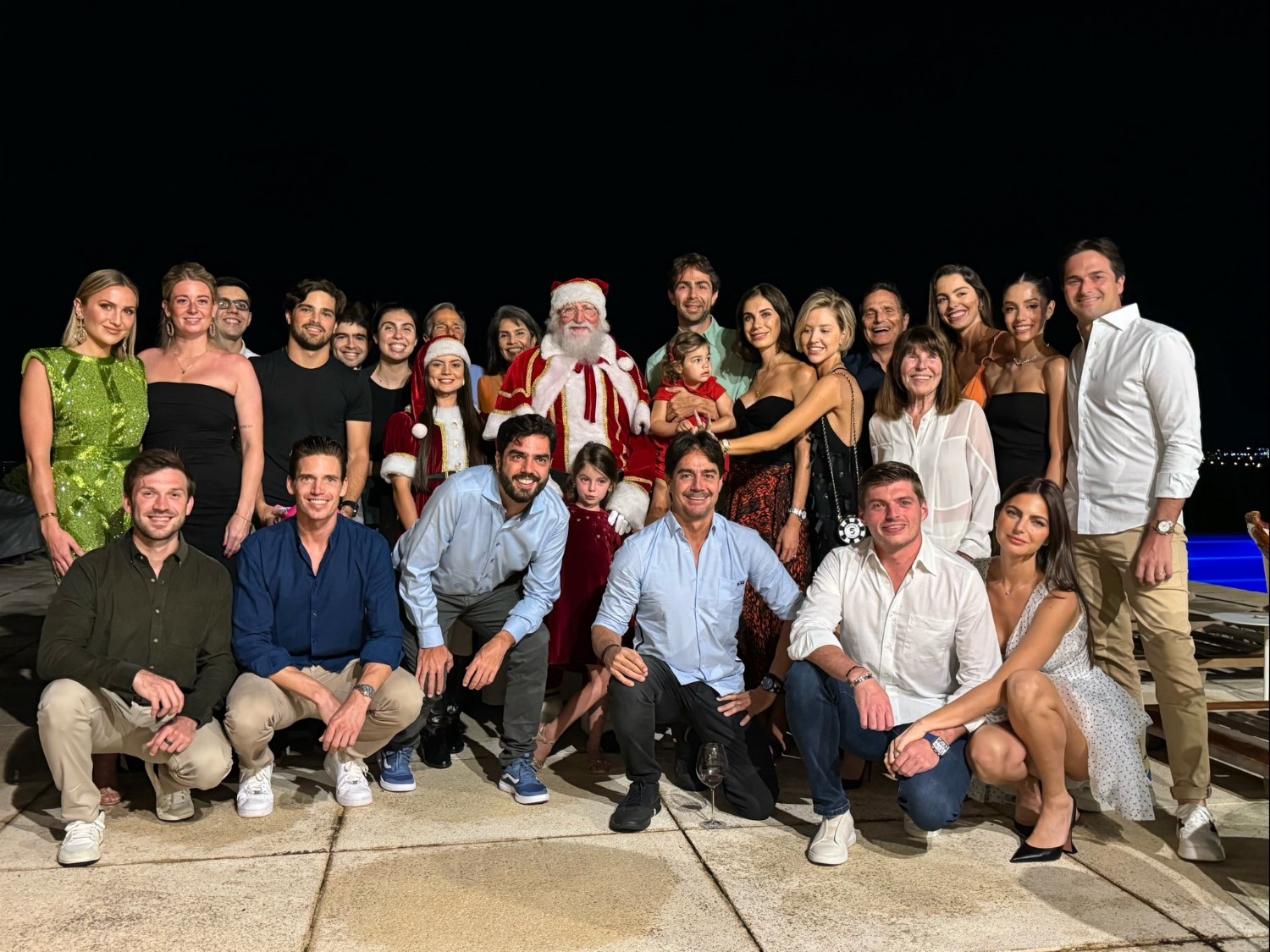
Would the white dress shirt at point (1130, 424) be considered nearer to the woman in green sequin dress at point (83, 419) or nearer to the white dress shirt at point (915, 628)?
the white dress shirt at point (915, 628)

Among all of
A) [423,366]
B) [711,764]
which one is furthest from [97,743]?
[423,366]

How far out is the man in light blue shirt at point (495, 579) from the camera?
10.4ft

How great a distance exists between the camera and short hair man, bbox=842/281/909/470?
13.0ft

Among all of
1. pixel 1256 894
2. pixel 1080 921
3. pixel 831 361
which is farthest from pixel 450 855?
pixel 831 361

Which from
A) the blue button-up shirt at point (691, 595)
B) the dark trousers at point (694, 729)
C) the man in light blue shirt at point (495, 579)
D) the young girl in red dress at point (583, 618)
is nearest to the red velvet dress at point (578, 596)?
the young girl in red dress at point (583, 618)

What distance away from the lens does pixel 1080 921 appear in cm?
219

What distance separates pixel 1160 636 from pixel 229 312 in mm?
3569

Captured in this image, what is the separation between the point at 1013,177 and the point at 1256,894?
748 inches

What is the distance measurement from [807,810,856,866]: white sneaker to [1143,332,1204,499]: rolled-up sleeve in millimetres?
1243

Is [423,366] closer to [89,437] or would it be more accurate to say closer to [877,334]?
[89,437]

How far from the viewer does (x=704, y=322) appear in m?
4.46

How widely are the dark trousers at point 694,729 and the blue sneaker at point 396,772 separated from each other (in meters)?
0.71

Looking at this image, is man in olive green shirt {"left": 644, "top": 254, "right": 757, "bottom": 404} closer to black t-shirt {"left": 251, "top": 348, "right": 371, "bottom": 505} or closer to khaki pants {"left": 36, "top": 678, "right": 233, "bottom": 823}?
black t-shirt {"left": 251, "top": 348, "right": 371, "bottom": 505}

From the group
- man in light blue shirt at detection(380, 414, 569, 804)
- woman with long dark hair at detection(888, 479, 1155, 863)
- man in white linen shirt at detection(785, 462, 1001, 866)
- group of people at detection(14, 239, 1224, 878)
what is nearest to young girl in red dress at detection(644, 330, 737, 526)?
group of people at detection(14, 239, 1224, 878)
